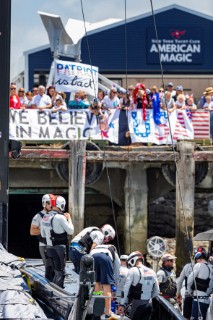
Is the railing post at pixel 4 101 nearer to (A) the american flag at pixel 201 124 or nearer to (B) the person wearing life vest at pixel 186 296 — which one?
(B) the person wearing life vest at pixel 186 296

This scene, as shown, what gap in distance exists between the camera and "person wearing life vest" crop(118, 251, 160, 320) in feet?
38.7

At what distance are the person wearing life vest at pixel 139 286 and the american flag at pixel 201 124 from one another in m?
9.91

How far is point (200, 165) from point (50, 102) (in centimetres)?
339

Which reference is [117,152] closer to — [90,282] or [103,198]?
[103,198]

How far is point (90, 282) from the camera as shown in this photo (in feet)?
25.9

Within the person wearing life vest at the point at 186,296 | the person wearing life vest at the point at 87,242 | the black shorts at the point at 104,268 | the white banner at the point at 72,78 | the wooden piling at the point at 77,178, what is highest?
the white banner at the point at 72,78

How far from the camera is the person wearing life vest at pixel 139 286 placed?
38.7 feet

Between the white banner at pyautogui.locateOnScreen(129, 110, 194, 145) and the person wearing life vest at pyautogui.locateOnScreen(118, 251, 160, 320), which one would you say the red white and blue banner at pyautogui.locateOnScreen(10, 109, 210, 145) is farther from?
the person wearing life vest at pyautogui.locateOnScreen(118, 251, 160, 320)

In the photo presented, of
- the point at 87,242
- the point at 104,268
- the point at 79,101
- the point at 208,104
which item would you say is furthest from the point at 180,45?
the point at 104,268

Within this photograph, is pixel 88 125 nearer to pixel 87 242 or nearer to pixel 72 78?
pixel 72 78

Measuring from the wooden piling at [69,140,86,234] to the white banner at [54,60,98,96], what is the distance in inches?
73.7

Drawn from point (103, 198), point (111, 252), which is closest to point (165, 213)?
point (103, 198)

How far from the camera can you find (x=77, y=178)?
67.8 ft

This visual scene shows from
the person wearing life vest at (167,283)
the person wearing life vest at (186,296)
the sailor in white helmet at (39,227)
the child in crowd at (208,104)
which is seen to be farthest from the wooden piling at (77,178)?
the sailor in white helmet at (39,227)
